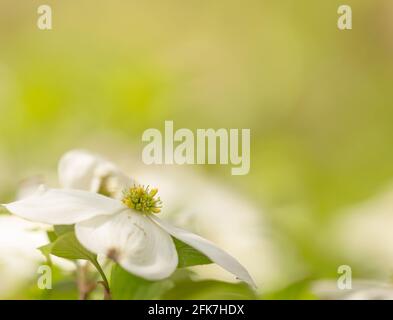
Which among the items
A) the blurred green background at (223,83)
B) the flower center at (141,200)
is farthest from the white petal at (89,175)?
the blurred green background at (223,83)

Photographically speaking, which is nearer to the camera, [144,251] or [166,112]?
[144,251]

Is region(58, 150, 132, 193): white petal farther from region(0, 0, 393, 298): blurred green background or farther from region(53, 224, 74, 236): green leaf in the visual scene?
region(0, 0, 393, 298): blurred green background

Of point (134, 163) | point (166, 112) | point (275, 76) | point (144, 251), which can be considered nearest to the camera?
point (144, 251)

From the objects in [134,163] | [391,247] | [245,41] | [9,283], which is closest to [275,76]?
[245,41]

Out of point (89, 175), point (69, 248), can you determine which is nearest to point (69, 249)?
point (69, 248)

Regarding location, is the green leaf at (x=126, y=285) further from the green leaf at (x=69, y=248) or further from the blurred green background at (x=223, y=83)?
the blurred green background at (x=223, y=83)
